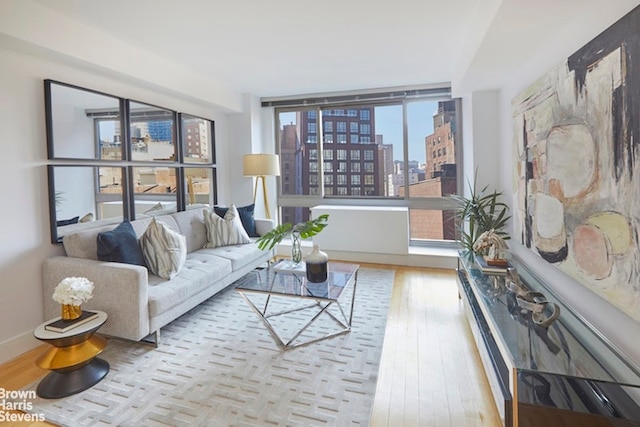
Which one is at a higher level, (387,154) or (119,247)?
(387,154)

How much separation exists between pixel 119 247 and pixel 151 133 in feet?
5.23

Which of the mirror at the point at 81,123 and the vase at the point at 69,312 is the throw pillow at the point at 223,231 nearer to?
the mirror at the point at 81,123

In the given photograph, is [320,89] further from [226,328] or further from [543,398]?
[543,398]

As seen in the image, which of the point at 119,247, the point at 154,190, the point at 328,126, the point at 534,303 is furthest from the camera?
the point at 328,126

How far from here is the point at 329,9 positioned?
248 centimetres

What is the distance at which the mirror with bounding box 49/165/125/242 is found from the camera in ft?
8.50

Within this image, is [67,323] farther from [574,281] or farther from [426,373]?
[574,281]

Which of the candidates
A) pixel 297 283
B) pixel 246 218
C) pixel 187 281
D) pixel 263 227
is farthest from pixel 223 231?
pixel 297 283

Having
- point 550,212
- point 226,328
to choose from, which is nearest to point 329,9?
point 550,212

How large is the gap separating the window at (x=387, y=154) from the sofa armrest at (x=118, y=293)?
332 centimetres

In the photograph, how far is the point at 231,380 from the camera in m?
2.00

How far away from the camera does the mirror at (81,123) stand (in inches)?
100

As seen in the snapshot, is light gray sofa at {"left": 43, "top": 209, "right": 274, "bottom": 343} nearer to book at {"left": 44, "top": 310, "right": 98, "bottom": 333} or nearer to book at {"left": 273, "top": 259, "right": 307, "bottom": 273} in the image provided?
book at {"left": 44, "top": 310, "right": 98, "bottom": 333}

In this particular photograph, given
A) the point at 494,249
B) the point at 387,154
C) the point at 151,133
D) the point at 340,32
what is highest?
the point at 340,32
